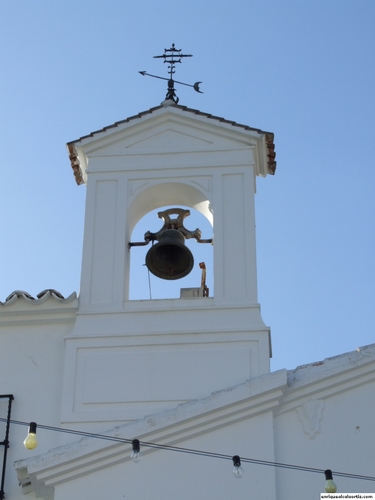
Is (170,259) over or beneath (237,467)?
over

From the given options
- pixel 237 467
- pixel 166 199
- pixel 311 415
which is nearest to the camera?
pixel 237 467

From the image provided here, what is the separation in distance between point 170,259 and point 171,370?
74.5 inches

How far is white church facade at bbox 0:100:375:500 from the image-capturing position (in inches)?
487

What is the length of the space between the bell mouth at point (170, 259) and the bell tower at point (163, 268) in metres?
0.02

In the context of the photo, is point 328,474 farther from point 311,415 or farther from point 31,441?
point 31,441

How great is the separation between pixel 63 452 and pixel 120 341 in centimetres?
220

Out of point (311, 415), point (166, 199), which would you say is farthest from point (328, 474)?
point (166, 199)

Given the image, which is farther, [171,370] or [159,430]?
[171,370]

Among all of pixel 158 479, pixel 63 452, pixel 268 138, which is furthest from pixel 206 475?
pixel 268 138

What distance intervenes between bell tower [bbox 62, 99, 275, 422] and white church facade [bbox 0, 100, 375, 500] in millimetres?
17

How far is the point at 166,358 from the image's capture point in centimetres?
1405

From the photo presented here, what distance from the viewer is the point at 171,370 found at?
549 inches

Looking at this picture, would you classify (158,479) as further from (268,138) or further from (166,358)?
(268,138)

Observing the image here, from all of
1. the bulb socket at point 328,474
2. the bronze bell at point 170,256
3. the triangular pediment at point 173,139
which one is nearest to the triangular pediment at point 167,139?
the triangular pediment at point 173,139
